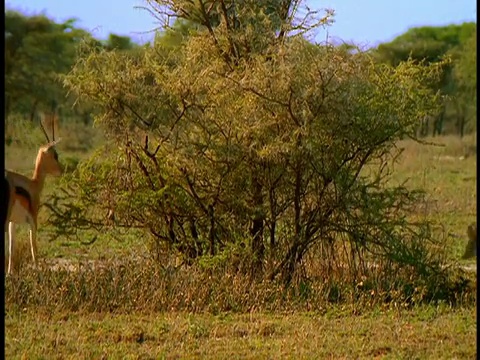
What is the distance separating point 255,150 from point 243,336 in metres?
1.87

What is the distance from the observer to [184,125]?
738 cm

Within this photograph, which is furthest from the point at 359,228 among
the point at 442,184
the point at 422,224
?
the point at 442,184

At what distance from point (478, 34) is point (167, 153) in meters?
3.76

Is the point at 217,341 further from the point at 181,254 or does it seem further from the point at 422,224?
the point at 422,224

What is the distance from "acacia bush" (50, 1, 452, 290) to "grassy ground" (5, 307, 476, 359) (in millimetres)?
977

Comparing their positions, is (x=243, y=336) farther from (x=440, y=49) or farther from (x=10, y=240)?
(x=440, y=49)

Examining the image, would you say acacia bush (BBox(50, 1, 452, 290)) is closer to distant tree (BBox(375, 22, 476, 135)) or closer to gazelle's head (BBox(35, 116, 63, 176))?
gazelle's head (BBox(35, 116, 63, 176))

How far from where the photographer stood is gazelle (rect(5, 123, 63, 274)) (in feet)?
23.6

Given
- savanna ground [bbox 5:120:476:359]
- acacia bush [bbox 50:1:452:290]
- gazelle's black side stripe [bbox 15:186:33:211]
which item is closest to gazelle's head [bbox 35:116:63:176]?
acacia bush [bbox 50:1:452:290]

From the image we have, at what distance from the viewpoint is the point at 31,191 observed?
7316 mm

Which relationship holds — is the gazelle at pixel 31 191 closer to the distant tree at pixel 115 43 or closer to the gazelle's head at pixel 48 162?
the gazelle's head at pixel 48 162

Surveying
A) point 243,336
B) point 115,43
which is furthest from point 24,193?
→ point 243,336

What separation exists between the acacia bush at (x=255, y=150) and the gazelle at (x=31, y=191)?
0.20 meters

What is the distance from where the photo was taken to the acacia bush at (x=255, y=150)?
23.2 feet
